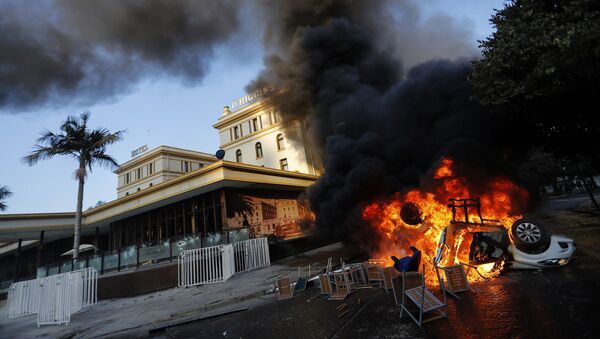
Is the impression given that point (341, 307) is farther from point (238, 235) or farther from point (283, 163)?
point (283, 163)

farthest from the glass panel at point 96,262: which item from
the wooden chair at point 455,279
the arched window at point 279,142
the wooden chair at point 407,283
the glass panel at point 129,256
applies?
the arched window at point 279,142

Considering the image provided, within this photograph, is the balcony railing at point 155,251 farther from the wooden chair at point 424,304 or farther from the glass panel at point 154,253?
the wooden chair at point 424,304

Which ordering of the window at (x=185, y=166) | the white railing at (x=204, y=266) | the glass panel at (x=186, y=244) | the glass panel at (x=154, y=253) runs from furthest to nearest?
1. the window at (x=185, y=166)
2. the glass panel at (x=154, y=253)
3. the glass panel at (x=186, y=244)
4. the white railing at (x=204, y=266)

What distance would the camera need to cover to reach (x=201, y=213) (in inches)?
792

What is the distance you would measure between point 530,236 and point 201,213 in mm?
17924

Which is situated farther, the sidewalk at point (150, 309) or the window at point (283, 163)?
the window at point (283, 163)

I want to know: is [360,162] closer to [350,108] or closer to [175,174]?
[350,108]

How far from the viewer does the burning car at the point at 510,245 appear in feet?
23.1

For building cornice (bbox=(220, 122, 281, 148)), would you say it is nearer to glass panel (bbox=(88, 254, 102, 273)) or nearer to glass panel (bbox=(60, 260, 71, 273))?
glass panel (bbox=(88, 254, 102, 273))

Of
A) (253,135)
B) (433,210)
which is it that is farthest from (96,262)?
(253,135)

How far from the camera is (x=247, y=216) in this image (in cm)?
2003

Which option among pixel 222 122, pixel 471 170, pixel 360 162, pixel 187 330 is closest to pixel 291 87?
pixel 360 162

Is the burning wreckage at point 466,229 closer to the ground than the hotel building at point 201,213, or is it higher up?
closer to the ground

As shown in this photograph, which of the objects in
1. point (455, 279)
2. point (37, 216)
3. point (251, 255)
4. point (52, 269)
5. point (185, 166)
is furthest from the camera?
point (185, 166)
